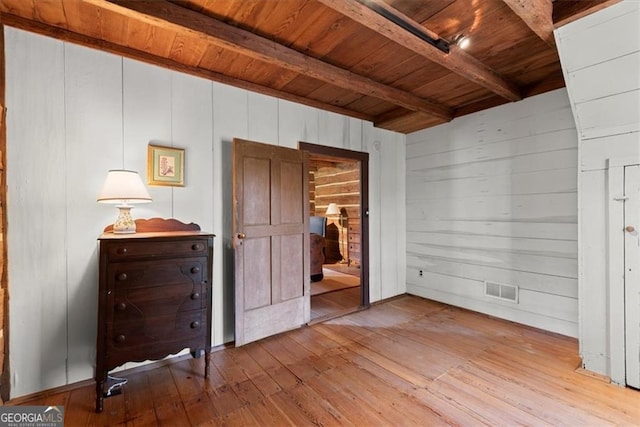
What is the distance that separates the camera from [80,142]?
199 cm

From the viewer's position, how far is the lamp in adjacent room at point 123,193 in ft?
5.98

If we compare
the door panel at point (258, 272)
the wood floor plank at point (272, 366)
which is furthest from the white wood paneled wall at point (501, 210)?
the wood floor plank at point (272, 366)

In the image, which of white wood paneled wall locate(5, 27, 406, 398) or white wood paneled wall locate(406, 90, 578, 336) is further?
white wood paneled wall locate(406, 90, 578, 336)

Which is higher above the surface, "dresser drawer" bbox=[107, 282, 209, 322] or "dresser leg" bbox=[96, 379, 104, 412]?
"dresser drawer" bbox=[107, 282, 209, 322]

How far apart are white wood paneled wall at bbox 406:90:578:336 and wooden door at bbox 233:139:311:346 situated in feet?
5.86

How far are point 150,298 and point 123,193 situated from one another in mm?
700

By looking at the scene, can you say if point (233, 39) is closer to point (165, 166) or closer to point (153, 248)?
point (165, 166)

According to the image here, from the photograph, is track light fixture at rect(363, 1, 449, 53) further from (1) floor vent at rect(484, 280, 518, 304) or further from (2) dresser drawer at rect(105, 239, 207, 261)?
(1) floor vent at rect(484, 280, 518, 304)

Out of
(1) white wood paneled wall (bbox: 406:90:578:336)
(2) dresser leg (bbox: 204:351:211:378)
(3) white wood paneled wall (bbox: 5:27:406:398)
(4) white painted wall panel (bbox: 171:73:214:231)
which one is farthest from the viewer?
(1) white wood paneled wall (bbox: 406:90:578:336)

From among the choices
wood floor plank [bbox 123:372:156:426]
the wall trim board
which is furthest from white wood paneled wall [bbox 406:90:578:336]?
the wall trim board

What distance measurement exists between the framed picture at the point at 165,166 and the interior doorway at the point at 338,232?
1.28 m

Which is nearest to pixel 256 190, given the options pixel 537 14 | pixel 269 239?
pixel 269 239

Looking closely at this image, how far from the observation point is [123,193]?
5.99 feet

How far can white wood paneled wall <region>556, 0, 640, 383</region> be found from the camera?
175 centimetres
